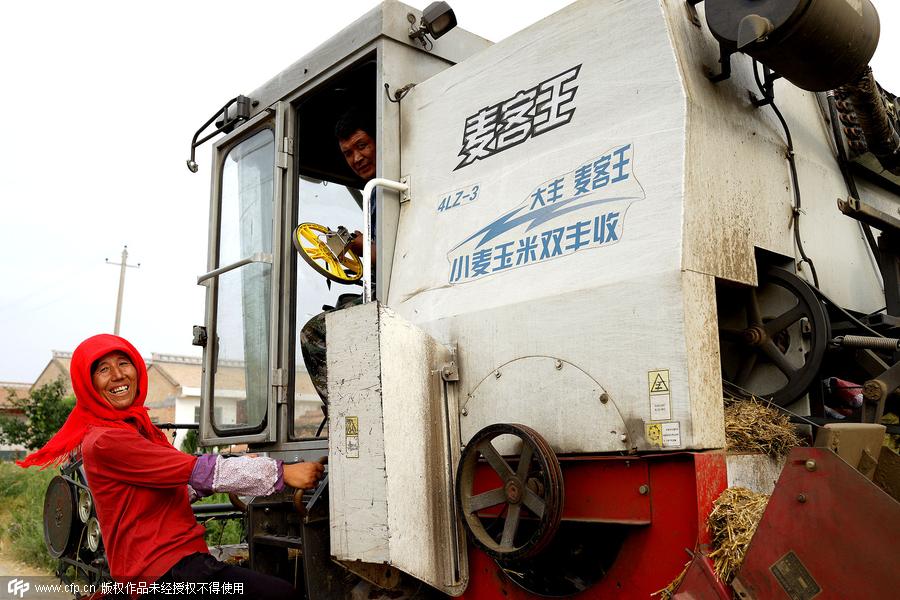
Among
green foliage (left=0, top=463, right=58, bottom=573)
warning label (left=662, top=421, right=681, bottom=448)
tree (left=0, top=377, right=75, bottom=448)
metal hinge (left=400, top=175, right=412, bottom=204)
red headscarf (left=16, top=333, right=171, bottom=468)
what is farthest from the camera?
tree (left=0, top=377, right=75, bottom=448)

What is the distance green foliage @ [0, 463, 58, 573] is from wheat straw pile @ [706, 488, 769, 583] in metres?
7.59

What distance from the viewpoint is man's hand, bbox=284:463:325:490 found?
3152mm

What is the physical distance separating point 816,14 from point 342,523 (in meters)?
2.30

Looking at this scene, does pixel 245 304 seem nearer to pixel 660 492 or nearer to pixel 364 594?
pixel 364 594

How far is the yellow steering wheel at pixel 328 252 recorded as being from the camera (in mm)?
3832

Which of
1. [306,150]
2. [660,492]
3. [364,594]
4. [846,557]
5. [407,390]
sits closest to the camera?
[846,557]

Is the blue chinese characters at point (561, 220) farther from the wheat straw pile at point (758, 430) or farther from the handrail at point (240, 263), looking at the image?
the handrail at point (240, 263)

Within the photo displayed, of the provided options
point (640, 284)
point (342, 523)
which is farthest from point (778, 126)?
point (342, 523)

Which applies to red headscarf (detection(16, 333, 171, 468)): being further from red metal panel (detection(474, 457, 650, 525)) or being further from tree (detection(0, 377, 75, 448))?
tree (detection(0, 377, 75, 448))

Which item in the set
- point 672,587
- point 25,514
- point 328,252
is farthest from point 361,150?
point 25,514

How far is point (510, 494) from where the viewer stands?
2455 millimetres

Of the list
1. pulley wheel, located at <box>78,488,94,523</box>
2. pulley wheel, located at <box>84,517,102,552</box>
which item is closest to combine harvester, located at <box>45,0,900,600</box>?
pulley wheel, located at <box>84,517,102,552</box>

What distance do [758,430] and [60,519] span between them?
4.02m

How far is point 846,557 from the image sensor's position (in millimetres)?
1868
